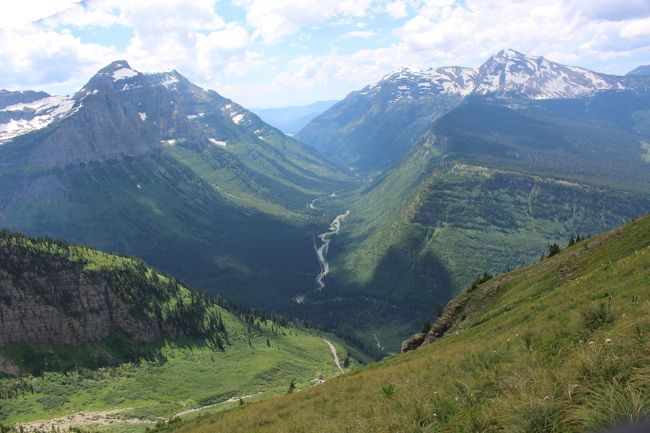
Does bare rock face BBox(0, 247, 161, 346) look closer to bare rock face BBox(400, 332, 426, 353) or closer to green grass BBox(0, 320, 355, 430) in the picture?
green grass BBox(0, 320, 355, 430)

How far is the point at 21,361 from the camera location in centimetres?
13538

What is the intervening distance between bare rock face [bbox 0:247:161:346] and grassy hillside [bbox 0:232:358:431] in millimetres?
505

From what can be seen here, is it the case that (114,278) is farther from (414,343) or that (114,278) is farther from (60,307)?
(414,343)

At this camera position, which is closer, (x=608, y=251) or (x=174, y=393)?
(x=608, y=251)

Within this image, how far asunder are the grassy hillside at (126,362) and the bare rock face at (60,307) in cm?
51

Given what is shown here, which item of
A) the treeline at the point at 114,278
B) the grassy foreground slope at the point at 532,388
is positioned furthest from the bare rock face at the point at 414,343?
the treeline at the point at 114,278

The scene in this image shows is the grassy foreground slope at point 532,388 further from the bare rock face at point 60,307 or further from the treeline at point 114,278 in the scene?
the treeline at point 114,278

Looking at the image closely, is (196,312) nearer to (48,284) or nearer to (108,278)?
(108,278)

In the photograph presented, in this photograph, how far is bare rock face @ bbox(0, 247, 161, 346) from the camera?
14375cm

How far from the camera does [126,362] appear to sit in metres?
156

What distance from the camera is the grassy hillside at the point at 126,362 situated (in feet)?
412

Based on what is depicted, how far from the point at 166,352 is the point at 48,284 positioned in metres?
46.3

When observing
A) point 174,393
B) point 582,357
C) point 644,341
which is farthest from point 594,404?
point 174,393

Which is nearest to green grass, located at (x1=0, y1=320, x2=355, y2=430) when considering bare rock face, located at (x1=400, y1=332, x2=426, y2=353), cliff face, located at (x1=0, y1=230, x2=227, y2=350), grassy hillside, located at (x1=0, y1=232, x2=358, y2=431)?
grassy hillside, located at (x1=0, y1=232, x2=358, y2=431)
